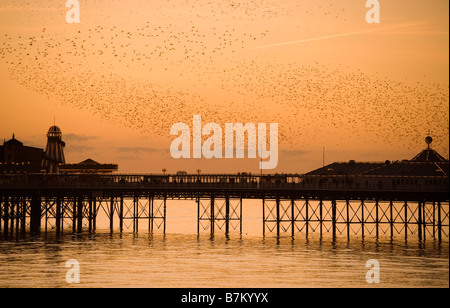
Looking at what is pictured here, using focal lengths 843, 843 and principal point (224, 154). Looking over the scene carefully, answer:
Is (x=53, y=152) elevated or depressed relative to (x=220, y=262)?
elevated

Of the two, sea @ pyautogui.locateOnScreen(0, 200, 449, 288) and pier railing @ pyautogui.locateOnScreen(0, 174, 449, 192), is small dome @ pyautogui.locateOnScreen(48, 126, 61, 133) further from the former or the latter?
sea @ pyautogui.locateOnScreen(0, 200, 449, 288)

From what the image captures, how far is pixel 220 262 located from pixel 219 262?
0.07m

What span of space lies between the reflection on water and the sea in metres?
0.07

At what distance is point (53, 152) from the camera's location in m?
145

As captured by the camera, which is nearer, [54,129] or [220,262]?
[220,262]

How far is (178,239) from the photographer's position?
83875mm

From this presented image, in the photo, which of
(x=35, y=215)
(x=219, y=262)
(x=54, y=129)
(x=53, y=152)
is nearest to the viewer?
(x=219, y=262)

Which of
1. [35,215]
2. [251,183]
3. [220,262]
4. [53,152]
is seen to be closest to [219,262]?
[220,262]

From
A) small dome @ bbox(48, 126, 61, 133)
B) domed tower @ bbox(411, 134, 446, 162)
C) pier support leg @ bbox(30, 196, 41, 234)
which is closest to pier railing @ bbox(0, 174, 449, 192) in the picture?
pier support leg @ bbox(30, 196, 41, 234)

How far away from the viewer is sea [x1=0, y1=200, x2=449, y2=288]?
5300cm

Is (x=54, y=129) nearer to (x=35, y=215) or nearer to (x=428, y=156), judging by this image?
(x=35, y=215)
